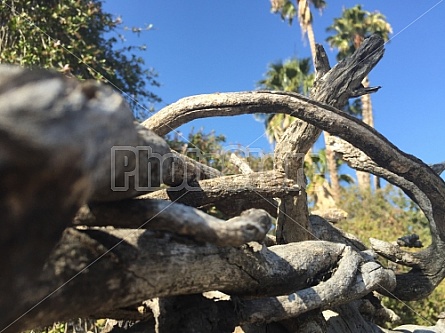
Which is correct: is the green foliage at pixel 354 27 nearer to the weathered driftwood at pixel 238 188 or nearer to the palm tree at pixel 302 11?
the palm tree at pixel 302 11

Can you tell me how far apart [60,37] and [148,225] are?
391 inches

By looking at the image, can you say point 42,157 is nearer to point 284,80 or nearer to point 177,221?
point 177,221

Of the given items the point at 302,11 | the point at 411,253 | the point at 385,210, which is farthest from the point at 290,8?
the point at 411,253

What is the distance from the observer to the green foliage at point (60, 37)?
33.6 ft

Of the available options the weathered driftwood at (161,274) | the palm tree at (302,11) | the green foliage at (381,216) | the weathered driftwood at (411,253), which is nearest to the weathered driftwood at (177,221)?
the weathered driftwood at (161,274)

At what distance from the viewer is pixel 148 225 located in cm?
267

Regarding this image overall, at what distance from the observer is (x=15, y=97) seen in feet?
6.17

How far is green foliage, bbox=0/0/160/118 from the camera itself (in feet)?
33.6

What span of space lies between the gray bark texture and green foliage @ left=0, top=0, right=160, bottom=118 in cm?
599

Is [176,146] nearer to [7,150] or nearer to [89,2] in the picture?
[89,2]

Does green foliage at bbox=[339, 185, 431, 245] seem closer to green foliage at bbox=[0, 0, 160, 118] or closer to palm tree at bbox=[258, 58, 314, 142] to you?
palm tree at bbox=[258, 58, 314, 142]

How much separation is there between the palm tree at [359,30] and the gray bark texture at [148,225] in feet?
56.2

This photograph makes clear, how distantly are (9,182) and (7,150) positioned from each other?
128mm

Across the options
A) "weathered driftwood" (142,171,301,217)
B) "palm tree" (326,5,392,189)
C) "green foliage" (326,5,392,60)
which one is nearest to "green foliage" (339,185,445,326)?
"palm tree" (326,5,392,189)
